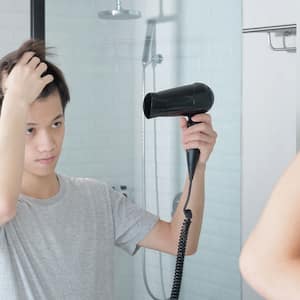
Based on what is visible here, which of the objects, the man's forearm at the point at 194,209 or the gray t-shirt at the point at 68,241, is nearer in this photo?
the gray t-shirt at the point at 68,241

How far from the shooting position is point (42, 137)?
43.4 inches

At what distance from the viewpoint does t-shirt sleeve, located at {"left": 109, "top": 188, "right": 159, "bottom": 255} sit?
1.25 m

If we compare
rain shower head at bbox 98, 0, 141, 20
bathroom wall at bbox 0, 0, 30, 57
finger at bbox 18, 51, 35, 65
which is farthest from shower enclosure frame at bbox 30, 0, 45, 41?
bathroom wall at bbox 0, 0, 30, 57

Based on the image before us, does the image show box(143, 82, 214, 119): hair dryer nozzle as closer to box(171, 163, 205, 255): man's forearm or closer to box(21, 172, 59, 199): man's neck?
box(171, 163, 205, 255): man's forearm

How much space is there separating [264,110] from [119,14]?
1.76ft

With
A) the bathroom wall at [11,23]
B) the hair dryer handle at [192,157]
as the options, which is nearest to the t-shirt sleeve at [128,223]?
the hair dryer handle at [192,157]

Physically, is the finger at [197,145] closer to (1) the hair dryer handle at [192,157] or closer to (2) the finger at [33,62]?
(1) the hair dryer handle at [192,157]

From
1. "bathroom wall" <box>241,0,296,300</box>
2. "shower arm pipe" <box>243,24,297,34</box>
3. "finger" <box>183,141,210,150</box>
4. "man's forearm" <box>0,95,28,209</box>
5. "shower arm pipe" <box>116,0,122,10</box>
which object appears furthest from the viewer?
"shower arm pipe" <box>116,0,122,10</box>

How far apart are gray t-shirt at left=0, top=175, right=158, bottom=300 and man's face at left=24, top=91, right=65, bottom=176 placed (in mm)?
71

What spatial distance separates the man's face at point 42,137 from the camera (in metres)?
1.10

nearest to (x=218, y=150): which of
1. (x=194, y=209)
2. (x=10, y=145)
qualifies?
(x=194, y=209)

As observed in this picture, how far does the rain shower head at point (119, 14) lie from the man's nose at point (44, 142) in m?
0.70

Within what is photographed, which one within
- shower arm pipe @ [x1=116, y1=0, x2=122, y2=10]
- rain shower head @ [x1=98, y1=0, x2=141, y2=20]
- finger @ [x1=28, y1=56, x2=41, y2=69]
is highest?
shower arm pipe @ [x1=116, y1=0, x2=122, y2=10]

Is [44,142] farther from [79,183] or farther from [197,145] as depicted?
[197,145]
